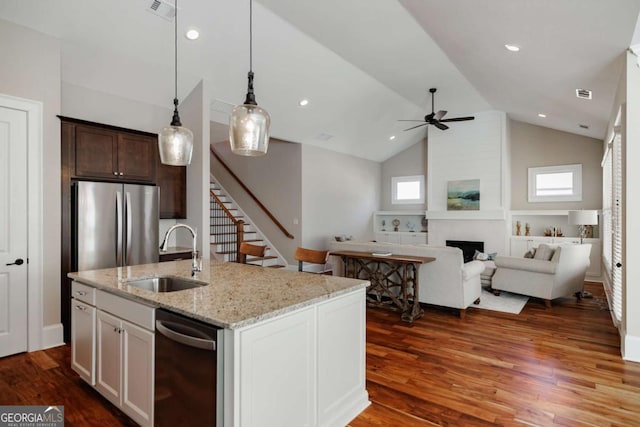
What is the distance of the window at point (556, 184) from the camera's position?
24.3 feet

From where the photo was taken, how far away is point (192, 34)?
13.1ft

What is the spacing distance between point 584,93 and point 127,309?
548cm

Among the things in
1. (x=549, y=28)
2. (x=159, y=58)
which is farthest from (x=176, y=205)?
(x=549, y=28)

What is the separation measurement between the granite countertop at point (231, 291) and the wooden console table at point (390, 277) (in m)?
2.13

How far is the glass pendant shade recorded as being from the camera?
193 cm

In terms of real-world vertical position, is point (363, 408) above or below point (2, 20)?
below

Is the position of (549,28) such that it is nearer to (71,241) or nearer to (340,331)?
(340,331)

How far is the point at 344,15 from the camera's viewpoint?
154 inches

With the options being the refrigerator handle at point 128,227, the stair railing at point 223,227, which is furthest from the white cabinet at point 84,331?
the stair railing at point 223,227

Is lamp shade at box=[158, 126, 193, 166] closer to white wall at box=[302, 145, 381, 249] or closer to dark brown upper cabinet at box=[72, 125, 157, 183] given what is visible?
dark brown upper cabinet at box=[72, 125, 157, 183]

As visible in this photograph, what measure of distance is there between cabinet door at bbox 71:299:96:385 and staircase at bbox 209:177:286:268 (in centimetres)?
394

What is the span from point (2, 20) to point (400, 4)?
3818 millimetres

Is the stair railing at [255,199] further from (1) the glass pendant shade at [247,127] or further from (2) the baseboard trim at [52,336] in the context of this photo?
(1) the glass pendant shade at [247,127]

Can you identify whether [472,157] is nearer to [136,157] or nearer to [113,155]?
[136,157]
